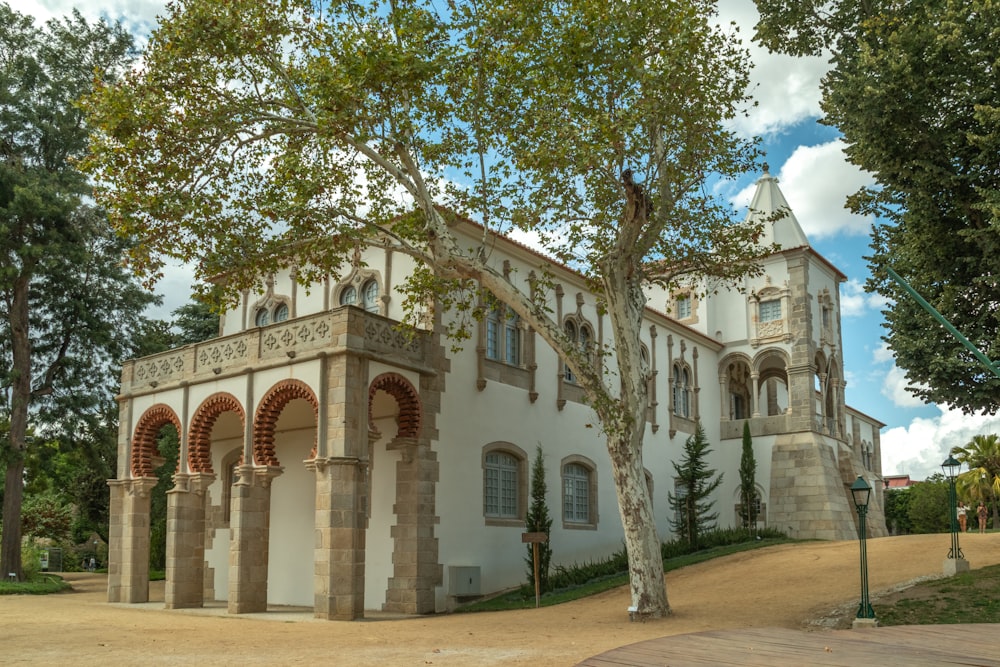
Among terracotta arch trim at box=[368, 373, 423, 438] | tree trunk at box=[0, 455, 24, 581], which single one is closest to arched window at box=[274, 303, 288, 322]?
terracotta arch trim at box=[368, 373, 423, 438]

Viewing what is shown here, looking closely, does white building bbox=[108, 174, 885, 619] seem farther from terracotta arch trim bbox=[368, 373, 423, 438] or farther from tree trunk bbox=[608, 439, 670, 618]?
tree trunk bbox=[608, 439, 670, 618]

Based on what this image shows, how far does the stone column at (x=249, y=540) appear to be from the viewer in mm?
18266

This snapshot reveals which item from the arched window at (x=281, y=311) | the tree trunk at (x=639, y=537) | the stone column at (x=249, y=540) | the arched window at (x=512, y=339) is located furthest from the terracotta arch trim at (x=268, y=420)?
the tree trunk at (x=639, y=537)

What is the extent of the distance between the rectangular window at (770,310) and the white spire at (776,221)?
2.09 m

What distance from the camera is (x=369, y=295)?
72.5 ft

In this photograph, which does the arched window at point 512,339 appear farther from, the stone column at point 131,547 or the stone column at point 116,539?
the stone column at point 116,539

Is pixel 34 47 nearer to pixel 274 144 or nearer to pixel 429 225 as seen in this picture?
pixel 274 144

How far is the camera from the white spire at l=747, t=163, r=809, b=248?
32438mm

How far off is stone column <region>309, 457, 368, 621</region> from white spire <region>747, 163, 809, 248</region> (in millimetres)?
18181

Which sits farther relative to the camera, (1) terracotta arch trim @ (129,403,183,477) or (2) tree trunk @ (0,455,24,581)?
(2) tree trunk @ (0,455,24,581)

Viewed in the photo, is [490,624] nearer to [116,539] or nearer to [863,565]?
[863,565]

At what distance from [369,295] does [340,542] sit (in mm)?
7073

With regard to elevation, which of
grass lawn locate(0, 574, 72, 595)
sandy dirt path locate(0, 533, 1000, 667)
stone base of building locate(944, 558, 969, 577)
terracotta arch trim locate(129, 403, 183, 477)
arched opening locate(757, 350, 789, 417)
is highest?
arched opening locate(757, 350, 789, 417)

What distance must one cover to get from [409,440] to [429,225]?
17.1 ft
